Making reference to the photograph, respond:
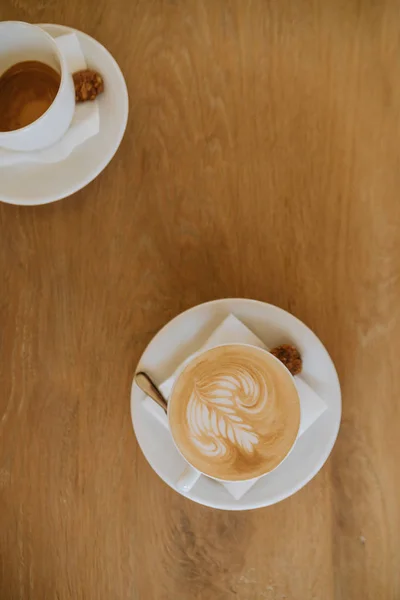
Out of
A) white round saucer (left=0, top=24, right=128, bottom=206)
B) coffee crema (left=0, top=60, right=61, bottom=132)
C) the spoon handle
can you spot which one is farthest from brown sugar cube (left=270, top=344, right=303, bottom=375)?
coffee crema (left=0, top=60, right=61, bottom=132)

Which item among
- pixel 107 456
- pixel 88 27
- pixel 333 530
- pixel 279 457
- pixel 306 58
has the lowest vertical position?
pixel 333 530

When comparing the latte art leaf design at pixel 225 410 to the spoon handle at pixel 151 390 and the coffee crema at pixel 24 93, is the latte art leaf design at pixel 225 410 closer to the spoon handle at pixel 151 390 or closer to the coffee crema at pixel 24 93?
the spoon handle at pixel 151 390

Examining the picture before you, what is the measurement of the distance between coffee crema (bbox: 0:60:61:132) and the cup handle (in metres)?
0.56

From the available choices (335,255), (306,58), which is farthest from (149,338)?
(306,58)

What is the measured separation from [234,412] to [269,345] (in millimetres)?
139

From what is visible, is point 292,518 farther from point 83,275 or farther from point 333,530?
point 83,275

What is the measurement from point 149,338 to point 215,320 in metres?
0.13

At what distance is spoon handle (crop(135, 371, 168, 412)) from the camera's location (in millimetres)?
828

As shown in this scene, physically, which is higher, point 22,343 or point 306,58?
point 306,58

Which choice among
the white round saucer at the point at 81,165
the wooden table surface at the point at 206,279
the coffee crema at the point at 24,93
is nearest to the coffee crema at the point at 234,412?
the wooden table surface at the point at 206,279

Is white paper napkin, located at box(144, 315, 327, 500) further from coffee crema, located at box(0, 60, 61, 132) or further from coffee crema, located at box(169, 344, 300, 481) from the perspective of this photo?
coffee crema, located at box(0, 60, 61, 132)

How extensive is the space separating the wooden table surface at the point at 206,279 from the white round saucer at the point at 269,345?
8cm

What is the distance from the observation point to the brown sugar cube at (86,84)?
84 cm

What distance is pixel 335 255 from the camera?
92 cm
